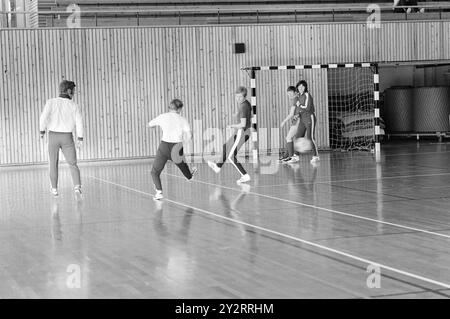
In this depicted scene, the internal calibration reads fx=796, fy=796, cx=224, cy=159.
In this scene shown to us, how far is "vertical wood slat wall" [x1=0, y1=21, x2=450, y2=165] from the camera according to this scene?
21359mm

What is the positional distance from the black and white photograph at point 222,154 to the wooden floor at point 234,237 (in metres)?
0.04

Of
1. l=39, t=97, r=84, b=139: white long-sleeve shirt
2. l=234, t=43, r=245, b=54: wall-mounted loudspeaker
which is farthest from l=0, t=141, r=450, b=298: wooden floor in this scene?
l=234, t=43, r=245, b=54: wall-mounted loudspeaker

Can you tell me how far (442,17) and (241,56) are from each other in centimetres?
706

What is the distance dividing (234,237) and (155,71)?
13.9 meters

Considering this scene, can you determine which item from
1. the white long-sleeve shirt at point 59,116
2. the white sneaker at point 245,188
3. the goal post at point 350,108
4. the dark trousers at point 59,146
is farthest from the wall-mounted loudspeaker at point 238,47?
the dark trousers at point 59,146

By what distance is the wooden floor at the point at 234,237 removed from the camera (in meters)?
6.53

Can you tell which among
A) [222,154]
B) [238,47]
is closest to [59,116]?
[222,154]

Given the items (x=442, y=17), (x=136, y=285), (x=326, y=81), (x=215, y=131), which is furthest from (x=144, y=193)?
(x=442, y=17)

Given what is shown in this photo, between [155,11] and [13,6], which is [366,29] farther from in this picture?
[13,6]

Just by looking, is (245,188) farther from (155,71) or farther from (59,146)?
(155,71)

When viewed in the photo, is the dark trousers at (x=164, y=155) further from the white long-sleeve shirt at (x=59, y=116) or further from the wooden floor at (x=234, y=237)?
the white long-sleeve shirt at (x=59, y=116)

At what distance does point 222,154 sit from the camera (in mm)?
16078

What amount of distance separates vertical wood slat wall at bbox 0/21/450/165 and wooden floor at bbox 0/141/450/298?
5.71 meters

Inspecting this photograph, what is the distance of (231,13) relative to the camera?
2467 cm
